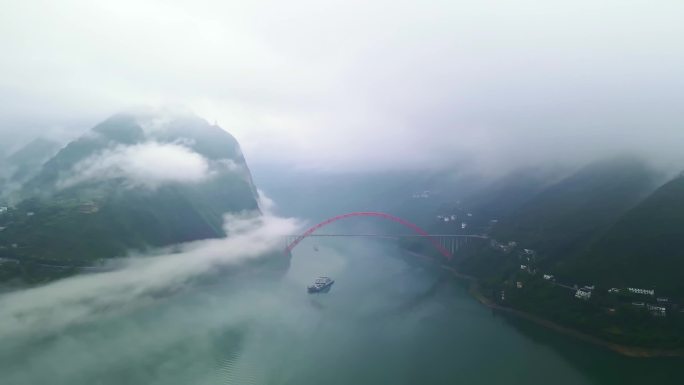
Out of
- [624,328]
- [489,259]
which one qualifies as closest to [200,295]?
[489,259]

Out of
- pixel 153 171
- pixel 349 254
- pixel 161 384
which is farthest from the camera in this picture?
pixel 349 254

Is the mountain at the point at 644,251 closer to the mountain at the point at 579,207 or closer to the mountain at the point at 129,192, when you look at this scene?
the mountain at the point at 579,207

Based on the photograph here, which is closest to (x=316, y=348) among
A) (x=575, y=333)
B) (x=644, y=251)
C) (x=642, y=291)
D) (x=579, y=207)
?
(x=575, y=333)

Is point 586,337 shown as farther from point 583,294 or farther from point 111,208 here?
point 111,208

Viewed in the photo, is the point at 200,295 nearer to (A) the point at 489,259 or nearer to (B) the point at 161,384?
(B) the point at 161,384

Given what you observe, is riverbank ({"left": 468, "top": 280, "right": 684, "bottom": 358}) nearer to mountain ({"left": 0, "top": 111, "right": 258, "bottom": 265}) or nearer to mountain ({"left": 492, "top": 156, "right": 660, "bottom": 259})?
mountain ({"left": 492, "top": 156, "right": 660, "bottom": 259})

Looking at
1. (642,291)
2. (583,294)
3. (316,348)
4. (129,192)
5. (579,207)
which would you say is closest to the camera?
(316,348)
